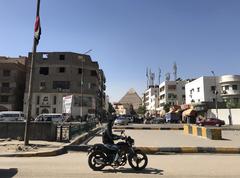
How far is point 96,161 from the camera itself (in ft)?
33.7

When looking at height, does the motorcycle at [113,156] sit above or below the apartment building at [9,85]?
below

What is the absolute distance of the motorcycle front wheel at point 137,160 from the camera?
404 inches

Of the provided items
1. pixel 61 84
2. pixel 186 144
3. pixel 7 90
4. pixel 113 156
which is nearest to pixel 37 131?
pixel 186 144

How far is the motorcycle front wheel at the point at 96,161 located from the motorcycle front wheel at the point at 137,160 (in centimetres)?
85

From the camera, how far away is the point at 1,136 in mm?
20562

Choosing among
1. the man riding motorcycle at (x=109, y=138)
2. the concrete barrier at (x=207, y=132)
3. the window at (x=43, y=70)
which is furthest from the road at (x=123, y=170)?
the window at (x=43, y=70)

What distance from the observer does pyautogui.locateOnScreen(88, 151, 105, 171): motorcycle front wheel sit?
404 inches

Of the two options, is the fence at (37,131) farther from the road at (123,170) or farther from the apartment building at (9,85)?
the apartment building at (9,85)

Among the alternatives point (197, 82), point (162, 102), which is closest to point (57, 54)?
point (197, 82)

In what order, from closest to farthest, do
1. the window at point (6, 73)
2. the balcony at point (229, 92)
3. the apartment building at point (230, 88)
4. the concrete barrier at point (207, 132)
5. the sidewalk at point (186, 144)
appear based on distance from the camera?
the sidewalk at point (186, 144) → the concrete barrier at point (207, 132) → the window at point (6, 73) → the apartment building at point (230, 88) → the balcony at point (229, 92)

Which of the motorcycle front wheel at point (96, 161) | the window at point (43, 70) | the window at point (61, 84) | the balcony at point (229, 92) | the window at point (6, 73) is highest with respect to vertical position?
the window at point (43, 70)

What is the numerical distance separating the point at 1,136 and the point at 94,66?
58.6m

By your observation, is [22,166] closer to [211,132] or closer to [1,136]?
[1,136]

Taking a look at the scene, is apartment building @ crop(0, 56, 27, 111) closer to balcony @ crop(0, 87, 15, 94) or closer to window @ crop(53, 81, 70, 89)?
balcony @ crop(0, 87, 15, 94)
